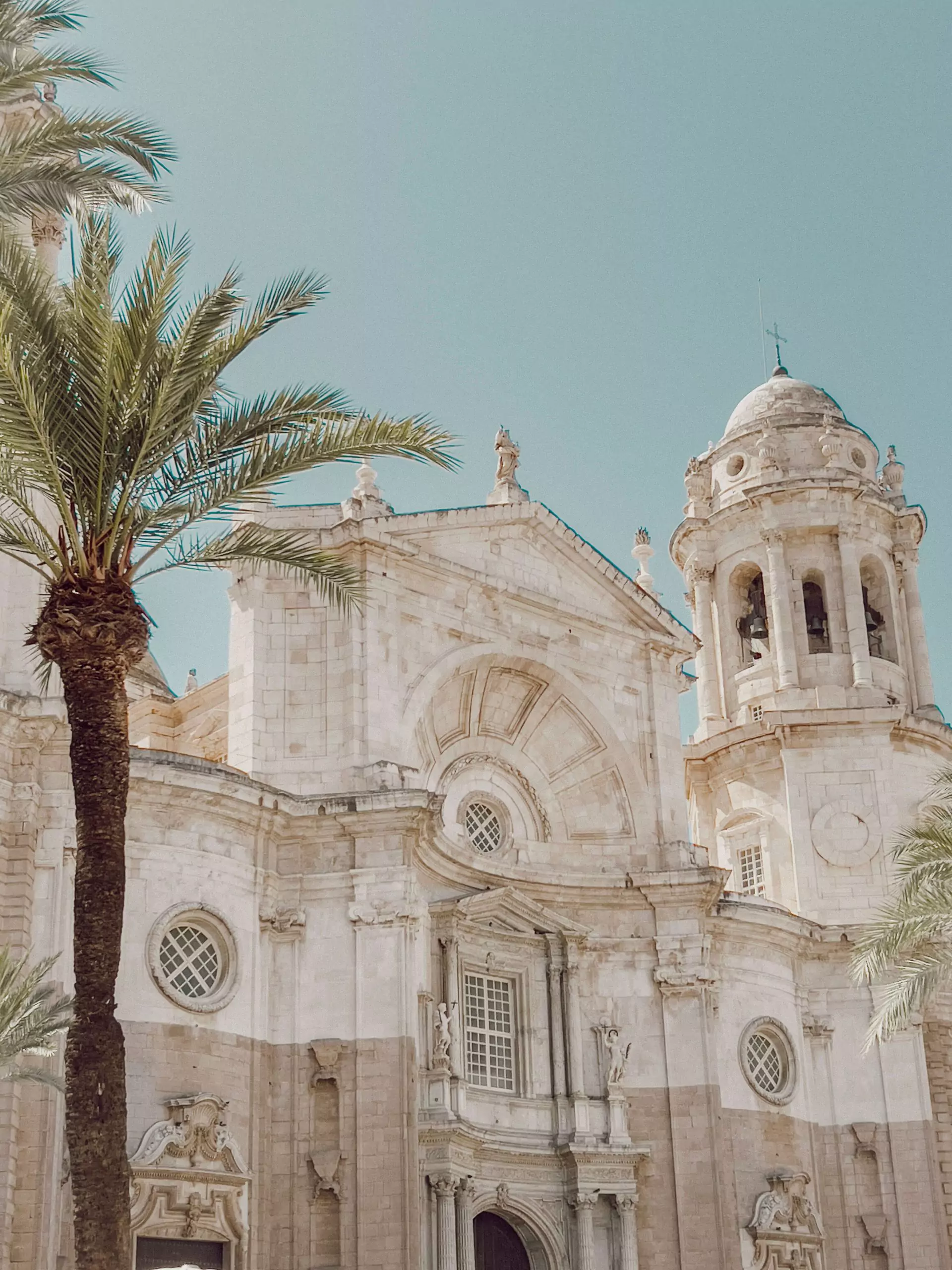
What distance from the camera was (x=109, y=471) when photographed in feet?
63.7

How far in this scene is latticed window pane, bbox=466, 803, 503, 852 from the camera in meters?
36.3

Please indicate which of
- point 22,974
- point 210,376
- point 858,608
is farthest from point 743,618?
point 210,376

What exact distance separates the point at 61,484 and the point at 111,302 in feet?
6.81

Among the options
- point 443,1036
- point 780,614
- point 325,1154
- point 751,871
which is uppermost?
point 780,614

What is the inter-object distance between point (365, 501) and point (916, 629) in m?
16.9

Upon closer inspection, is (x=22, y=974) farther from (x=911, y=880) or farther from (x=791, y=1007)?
(x=791, y=1007)

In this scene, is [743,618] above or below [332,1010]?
above

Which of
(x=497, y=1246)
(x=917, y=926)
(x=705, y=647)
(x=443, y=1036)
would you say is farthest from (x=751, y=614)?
(x=917, y=926)

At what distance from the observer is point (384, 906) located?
30828 mm

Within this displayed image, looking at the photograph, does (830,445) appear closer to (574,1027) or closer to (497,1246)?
(574,1027)

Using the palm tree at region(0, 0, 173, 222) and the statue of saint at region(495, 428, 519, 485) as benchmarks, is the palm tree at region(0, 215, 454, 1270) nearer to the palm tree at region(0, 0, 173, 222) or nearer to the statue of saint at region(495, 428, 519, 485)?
the palm tree at region(0, 0, 173, 222)

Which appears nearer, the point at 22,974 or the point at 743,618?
the point at 22,974

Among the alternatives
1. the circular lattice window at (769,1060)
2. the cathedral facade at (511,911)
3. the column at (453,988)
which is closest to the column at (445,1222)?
the cathedral facade at (511,911)

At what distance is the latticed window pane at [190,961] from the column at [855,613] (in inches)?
744
